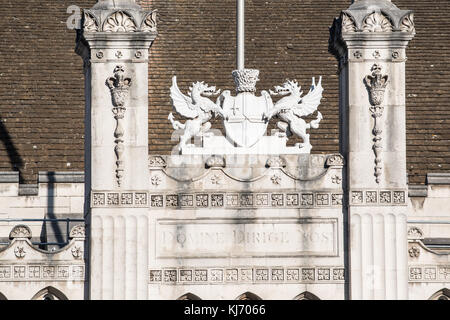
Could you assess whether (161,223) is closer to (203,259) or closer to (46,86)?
(203,259)

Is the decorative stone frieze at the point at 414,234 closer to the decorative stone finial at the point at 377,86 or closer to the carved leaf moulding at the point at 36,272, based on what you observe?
the decorative stone finial at the point at 377,86

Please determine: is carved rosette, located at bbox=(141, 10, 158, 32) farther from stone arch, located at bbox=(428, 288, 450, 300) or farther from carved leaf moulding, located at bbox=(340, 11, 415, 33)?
stone arch, located at bbox=(428, 288, 450, 300)

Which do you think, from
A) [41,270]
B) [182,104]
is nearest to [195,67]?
[182,104]

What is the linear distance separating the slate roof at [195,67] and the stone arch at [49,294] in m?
11.2

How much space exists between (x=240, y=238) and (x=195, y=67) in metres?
17.7

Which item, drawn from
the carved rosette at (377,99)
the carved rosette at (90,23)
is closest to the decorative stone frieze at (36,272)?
the carved rosette at (90,23)

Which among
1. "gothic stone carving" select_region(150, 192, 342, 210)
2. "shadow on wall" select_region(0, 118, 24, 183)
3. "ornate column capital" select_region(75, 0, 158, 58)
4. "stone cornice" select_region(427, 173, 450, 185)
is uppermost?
"ornate column capital" select_region(75, 0, 158, 58)

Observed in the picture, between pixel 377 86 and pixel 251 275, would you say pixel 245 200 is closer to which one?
pixel 251 275

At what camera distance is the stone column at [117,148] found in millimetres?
37312

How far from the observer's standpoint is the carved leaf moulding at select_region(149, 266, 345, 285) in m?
37.4

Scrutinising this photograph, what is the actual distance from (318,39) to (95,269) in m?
20.1

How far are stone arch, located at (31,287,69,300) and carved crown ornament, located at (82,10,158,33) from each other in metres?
5.54

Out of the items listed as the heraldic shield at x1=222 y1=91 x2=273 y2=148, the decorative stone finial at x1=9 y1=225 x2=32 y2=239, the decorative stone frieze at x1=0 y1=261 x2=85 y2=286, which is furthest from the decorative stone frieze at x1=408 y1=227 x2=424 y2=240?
the decorative stone finial at x1=9 y1=225 x2=32 y2=239

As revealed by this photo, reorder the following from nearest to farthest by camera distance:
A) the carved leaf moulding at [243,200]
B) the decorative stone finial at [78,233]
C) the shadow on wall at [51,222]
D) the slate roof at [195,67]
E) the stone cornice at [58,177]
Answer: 1. the carved leaf moulding at [243,200]
2. the decorative stone finial at [78,233]
3. the shadow on wall at [51,222]
4. the stone cornice at [58,177]
5. the slate roof at [195,67]
